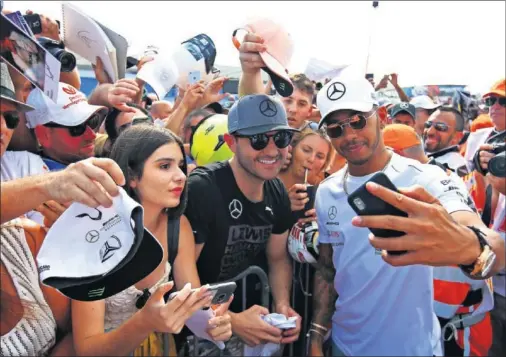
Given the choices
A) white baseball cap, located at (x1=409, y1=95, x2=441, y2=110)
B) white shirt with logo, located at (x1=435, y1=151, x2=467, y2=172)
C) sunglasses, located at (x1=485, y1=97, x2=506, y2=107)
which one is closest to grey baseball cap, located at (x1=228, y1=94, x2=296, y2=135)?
sunglasses, located at (x1=485, y1=97, x2=506, y2=107)

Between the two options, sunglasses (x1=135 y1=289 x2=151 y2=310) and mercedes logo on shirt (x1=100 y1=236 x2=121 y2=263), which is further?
sunglasses (x1=135 y1=289 x2=151 y2=310)

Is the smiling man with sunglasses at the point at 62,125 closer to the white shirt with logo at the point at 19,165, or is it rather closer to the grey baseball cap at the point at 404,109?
the white shirt with logo at the point at 19,165

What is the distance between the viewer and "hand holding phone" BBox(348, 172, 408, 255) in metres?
1.45

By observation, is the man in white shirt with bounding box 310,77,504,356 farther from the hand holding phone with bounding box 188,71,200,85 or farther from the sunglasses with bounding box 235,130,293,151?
the hand holding phone with bounding box 188,71,200,85

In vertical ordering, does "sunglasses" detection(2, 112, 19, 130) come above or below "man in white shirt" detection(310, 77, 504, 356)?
above

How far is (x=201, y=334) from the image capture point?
7.81 feet

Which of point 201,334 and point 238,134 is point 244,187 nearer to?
point 238,134

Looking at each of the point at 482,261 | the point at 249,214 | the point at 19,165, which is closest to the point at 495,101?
the point at 249,214

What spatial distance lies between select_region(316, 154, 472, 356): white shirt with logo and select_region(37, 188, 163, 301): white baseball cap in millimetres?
1577

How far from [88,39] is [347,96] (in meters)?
2.14

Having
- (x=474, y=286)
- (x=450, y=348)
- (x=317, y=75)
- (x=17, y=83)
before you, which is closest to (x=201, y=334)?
(x=17, y=83)

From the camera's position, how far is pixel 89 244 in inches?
59.6

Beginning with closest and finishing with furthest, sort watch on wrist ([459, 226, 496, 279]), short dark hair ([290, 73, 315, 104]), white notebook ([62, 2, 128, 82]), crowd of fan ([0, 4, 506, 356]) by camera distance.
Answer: watch on wrist ([459, 226, 496, 279])
crowd of fan ([0, 4, 506, 356])
white notebook ([62, 2, 128, 82])
short dark hair ([290, 73, 315, 104])

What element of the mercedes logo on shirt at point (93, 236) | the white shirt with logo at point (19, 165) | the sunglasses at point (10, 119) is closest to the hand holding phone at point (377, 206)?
the mercedes logo on shirt at point (93, 236)
